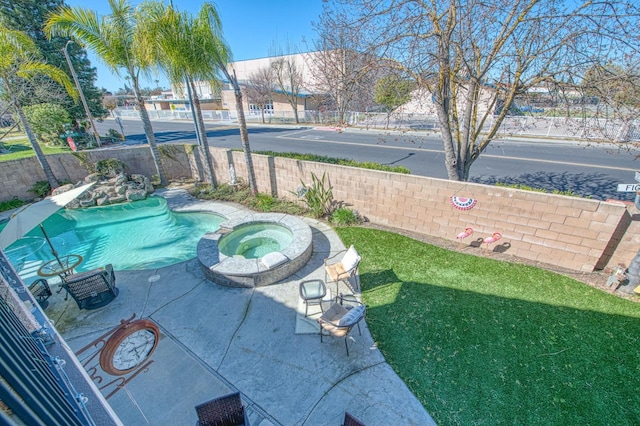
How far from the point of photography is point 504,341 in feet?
16.5

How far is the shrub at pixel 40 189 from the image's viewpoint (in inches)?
488

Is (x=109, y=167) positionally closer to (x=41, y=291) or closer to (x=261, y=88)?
(x=41, y=291)

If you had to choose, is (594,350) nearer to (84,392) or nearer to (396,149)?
(84,392)

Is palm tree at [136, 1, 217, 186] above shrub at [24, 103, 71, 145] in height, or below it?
above

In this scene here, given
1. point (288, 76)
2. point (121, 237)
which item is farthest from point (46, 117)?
point (288, 76)

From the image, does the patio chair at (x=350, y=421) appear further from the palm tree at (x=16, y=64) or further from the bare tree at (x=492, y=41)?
the palm tree at (x=16, y=64)

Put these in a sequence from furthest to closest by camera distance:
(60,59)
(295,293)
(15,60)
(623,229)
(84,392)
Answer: (60,59) → (15,60) → (295,293) → (623,229) → (84,392)

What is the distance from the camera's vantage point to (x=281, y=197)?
11.5 metres

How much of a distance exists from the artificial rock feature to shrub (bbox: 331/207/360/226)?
31.8 ft

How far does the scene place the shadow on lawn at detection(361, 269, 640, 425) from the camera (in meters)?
4.03

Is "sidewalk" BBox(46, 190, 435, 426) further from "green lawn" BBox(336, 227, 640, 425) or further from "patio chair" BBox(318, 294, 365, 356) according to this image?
"green lawn" BBox(336, 227, 640, 425)

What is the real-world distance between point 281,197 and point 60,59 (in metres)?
23.6

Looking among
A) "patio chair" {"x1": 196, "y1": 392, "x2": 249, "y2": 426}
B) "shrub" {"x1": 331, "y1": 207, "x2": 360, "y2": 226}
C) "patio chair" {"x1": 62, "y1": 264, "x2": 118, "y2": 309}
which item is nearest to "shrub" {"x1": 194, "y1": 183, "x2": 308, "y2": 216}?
"shrub" {"x1": 331, "y1": 207, "x2": 360, "y2": 226}

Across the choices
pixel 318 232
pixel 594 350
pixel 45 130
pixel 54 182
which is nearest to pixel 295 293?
pixel 318 232
